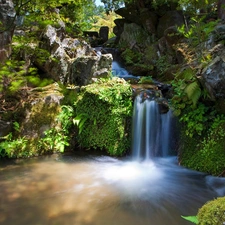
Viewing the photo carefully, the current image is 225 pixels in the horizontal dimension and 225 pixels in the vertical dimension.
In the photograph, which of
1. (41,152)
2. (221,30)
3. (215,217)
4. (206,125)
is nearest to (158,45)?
(221,30)

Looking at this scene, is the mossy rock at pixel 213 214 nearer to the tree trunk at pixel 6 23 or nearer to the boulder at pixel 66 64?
the tree trunk at pixel 6 23

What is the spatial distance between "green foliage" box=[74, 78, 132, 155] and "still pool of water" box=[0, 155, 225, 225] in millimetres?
547

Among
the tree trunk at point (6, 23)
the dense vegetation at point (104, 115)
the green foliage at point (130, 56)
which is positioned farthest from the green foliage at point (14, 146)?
the green foliage at point (130, 56)

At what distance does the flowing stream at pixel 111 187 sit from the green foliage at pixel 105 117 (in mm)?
333

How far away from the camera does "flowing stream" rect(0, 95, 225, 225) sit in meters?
3.77

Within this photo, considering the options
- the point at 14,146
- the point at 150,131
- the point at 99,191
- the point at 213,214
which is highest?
the point at 150,131

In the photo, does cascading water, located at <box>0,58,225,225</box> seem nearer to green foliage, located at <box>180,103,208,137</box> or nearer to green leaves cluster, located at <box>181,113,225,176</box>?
green leaves cluster, located at <box>181,113,225,176</box>

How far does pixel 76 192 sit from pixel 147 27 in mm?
11716

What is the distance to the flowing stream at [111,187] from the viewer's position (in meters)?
3.77

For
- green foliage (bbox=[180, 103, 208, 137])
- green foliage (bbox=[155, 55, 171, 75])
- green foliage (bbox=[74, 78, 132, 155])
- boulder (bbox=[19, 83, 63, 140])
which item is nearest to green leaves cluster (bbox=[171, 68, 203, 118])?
green foliage (bbox=[180, 103, 208, 137])

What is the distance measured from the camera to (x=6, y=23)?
4.68 m

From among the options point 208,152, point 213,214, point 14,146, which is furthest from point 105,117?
point 213,214

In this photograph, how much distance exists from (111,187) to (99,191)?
295 millimetres

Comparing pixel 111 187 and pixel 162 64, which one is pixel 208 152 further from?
pixel 162 64
